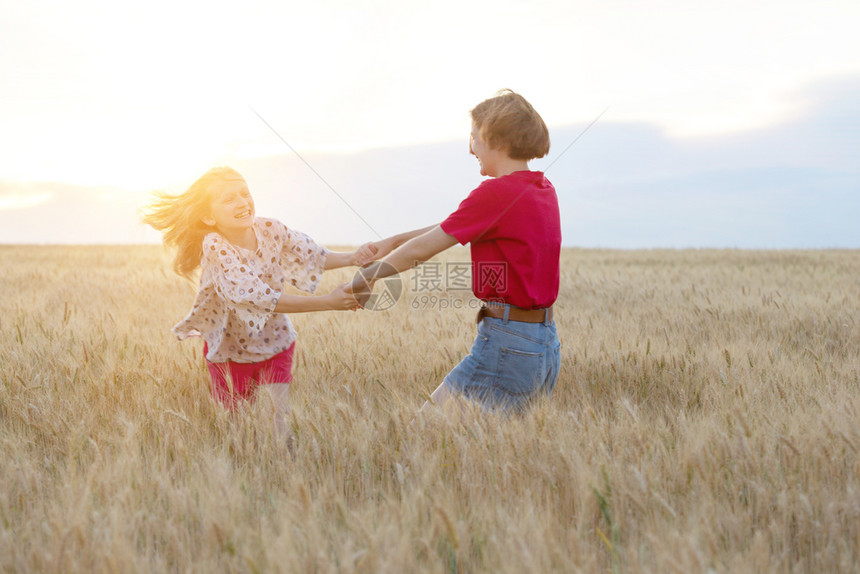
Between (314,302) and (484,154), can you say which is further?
(314,302)

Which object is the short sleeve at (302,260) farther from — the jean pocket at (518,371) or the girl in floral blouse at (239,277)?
the jean pocket at (518,371)

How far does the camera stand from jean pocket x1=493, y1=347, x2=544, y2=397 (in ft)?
9.12

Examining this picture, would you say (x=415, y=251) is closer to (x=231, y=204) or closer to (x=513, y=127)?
(x=513, y=127)

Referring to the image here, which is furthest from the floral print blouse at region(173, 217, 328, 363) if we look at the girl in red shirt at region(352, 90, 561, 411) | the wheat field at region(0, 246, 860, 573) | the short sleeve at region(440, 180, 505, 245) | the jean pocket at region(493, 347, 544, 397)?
the jean pocket at region(493, 347, 544, 397)

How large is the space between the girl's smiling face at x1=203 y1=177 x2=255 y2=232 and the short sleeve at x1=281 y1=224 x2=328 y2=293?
12.9 inches

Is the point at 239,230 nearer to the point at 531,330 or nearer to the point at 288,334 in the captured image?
the point at 288,334

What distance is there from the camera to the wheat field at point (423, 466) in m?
1.80

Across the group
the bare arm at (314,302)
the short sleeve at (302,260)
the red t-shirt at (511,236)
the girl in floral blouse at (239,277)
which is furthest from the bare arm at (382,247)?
the red t-shirt at (511,236)

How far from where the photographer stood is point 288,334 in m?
3.42

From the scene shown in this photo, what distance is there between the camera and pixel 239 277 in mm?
2988

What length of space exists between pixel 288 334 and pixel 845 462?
2.55 m

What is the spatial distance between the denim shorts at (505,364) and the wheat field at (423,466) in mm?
149

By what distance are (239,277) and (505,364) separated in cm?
129

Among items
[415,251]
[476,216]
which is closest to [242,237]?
[415,251]
